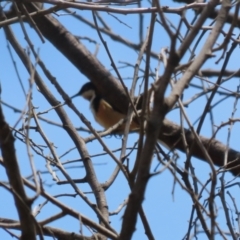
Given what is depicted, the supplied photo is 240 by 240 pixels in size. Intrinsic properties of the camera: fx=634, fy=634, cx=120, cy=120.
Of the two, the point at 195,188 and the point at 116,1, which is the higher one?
the point at 116,1

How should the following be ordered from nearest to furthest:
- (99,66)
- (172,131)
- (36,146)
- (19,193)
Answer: (19,193), (36,146), (172,131), (99,66)

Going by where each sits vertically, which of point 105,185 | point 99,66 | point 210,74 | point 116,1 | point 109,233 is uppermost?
point 210,74

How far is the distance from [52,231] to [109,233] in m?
0.50

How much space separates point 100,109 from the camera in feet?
16.6

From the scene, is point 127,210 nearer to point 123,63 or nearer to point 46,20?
point 123,63

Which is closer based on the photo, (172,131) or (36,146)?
(36,146)

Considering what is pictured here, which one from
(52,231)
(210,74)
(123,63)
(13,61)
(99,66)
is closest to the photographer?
(13,61)

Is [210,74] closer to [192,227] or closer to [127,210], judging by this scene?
[192,227]

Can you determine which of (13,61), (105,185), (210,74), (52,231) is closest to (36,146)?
(105,185)

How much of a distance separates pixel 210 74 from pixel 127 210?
2.25 m

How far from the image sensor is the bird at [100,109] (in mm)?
4816

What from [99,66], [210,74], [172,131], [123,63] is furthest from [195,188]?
[210,74]

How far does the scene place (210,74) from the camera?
11.4 ft

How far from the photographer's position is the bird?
4.82 meters
